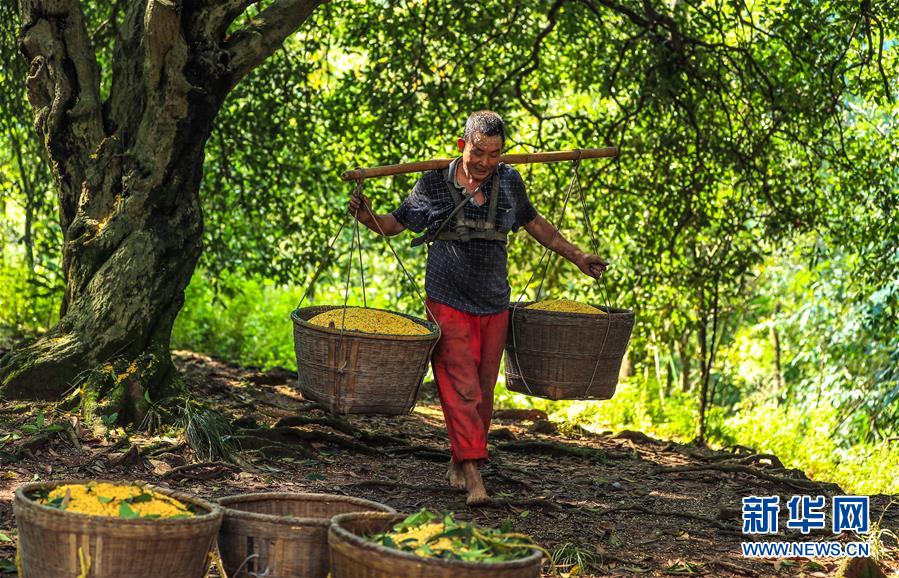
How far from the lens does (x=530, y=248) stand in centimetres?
1168

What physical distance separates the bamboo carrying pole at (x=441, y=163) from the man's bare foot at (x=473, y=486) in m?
1.48

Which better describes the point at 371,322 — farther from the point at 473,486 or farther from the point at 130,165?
the point at 130,165

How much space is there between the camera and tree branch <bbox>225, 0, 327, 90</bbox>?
6250 millimetres

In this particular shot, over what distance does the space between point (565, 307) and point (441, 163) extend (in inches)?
42.1

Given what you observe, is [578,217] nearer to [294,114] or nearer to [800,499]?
[294,114]

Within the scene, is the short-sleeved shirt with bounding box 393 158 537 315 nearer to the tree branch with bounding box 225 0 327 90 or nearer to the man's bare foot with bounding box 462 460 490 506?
the man's bare foot with bounding box 462 460 490 506

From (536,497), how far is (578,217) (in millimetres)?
6294

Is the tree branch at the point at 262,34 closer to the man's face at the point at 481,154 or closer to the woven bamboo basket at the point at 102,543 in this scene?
the man's face at the point at 481,154

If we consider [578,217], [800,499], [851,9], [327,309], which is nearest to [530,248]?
[578,217]

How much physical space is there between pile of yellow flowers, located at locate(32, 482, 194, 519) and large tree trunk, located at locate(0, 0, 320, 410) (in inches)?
110

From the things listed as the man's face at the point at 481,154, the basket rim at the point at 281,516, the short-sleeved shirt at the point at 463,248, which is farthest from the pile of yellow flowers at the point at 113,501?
the man's face at the point at 481,154

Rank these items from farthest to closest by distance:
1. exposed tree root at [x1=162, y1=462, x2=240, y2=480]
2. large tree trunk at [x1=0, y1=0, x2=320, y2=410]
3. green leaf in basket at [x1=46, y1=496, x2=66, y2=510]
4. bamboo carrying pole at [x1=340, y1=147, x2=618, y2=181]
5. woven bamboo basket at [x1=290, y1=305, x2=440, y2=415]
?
large tree trunk at [x1=0, y1=0, x2=320, y2=410] < exposed tree root at [x1=162, y1=462, x2=240, y2=480] < bamboo carrying pole at [x1=340, y1=147, x2=618, y2=181] < woven bamboo basket at [x1=290, y1=305, x2=440, y2=415] < green leaf in basket at [x1=46, y1=496, x2=66, y2=510]

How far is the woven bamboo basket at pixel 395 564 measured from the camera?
278cm

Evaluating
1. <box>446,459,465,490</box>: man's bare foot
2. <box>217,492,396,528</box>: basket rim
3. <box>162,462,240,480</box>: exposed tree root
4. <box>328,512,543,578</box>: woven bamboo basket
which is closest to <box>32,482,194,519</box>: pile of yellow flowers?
<box>217,492,396,528</box>: basket rim
